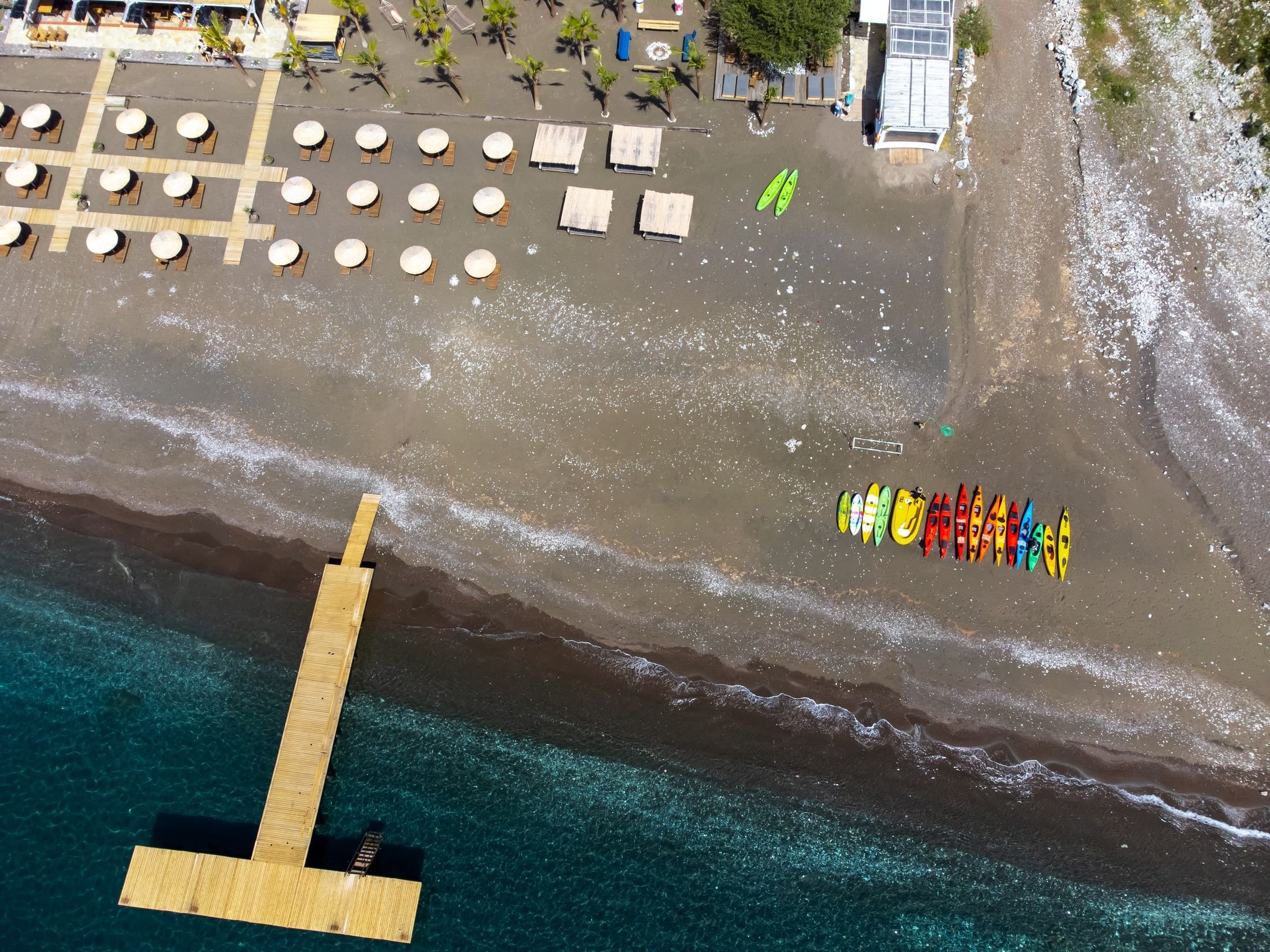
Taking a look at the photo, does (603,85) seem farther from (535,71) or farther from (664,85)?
(664,85)

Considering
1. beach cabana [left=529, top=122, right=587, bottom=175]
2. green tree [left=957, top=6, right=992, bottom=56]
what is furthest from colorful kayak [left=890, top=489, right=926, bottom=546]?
green tree [left=957, top=6, right=992, bottom=56]

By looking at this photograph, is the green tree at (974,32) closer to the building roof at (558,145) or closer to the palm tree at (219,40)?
the building roof at (558,145)

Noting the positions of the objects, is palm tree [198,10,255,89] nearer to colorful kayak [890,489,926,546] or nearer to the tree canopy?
the tree canopy

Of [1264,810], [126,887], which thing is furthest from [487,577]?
[1264,810]

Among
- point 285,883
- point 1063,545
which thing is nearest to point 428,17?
point 1063,545

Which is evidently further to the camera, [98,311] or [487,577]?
[98,311]

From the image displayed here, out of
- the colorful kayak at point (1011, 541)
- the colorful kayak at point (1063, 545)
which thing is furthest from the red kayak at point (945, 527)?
the colorful kayak at point (1063, 545)

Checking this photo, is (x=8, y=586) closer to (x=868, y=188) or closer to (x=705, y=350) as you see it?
(x=705, y=350)
